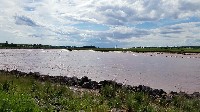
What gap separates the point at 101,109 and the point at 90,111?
1073 millimetres

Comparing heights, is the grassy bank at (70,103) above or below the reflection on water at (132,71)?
above

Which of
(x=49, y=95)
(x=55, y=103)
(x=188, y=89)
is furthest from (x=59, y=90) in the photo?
(x=188, y=89)

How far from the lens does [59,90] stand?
23031 millimetres

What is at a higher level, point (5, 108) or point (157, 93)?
point (5, 108)

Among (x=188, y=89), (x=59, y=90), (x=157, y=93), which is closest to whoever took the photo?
(x=59, y=90)

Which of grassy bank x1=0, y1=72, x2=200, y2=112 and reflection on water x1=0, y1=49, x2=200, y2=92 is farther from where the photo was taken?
reflection on water x1=0, y1=49, x2=200, y2=92

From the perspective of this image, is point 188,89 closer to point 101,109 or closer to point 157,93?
point 157,93

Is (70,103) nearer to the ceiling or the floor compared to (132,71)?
nearer to the ceiling

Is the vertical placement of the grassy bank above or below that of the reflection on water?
above

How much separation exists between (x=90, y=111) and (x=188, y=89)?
2811 cm

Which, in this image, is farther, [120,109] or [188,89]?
[188,89]

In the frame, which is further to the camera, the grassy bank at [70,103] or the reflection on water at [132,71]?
the reflection on water at [132,71]

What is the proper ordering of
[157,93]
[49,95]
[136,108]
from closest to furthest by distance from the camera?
[136,108] < [49,95] < [157,93]

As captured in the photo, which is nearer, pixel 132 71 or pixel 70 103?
pixel 70 103
